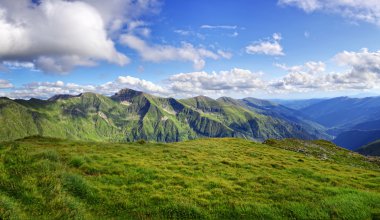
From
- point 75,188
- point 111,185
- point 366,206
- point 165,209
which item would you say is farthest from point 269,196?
point 75,188

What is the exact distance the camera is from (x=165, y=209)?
46.8ft

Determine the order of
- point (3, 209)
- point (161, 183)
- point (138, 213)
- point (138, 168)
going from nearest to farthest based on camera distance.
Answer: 1. point (3, 209)
2. point (138, 213)
3. point (161, 183)
4. point (138, 168)

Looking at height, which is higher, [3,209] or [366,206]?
[3,209]

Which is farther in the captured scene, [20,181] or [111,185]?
[111,185]

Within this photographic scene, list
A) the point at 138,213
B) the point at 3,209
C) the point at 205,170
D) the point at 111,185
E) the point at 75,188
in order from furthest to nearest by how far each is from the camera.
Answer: the point at 205,170 → the point at 111,185 → the point at 75,188 → the point at 138,213 → the point at 3,209

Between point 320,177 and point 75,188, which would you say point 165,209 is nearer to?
point 75,188

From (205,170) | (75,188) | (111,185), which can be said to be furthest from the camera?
(205,170)

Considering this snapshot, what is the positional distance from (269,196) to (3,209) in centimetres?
1462

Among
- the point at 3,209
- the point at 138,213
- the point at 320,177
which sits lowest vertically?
the point at 320,177

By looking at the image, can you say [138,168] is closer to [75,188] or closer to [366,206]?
[75,188]

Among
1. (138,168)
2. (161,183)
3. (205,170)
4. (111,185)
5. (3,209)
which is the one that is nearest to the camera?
(3,209)

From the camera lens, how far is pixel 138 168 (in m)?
22.2

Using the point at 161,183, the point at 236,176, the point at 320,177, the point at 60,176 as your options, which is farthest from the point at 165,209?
the point at 320,177

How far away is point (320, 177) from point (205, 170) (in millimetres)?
11208
